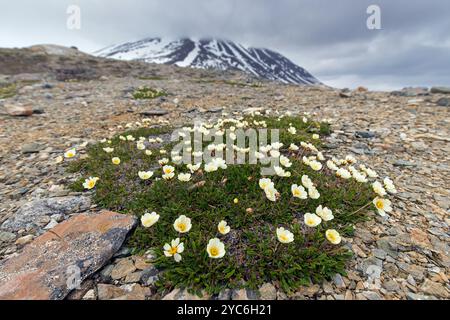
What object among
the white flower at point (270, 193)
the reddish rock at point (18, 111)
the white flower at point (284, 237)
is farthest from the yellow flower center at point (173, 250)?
the reddish rock at point (18, 111)

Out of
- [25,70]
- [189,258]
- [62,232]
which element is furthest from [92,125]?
[25,70]

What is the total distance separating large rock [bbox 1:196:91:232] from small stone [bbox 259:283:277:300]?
2.71 m

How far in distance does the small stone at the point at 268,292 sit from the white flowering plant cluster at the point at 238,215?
0.06 m

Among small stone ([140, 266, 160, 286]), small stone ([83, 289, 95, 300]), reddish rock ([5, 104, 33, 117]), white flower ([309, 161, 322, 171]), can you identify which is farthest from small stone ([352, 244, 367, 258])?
reddish rock ([5, 104, 33, 117])

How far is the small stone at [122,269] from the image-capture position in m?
2.56

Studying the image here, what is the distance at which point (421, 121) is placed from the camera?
289 inches

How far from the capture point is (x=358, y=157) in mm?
5309

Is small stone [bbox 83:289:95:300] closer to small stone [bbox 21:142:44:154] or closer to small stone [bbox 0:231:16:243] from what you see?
small stone [bbox 0:231:16:243]

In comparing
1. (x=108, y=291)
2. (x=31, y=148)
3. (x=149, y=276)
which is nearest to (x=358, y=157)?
(x=149, y=276)

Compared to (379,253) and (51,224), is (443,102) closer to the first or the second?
(379,253)

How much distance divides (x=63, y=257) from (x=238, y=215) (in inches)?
79.4

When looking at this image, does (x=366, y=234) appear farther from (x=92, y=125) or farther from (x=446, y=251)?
(x=92, y=125)

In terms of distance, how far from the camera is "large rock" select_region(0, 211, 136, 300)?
91.9 inches
